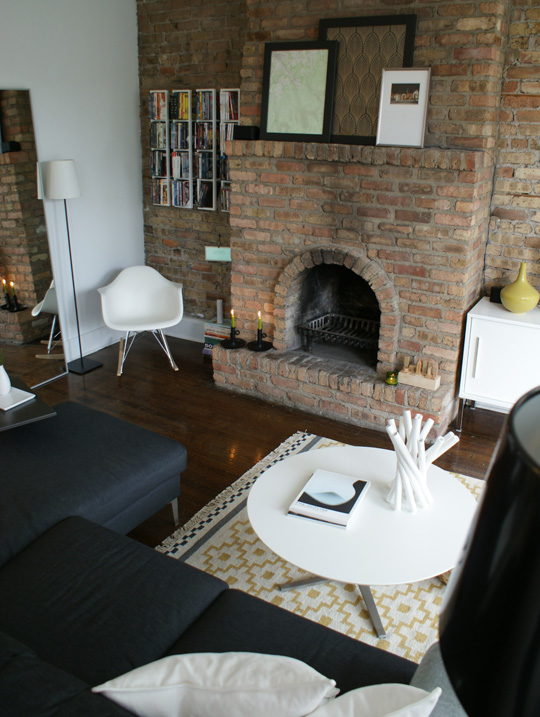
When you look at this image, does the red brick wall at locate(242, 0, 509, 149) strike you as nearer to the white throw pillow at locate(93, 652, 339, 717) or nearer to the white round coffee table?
the white round coffee table

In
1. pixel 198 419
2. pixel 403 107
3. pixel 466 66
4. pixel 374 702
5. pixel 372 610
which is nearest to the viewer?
pixel 374 702

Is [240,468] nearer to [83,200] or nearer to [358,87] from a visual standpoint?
[358,87]

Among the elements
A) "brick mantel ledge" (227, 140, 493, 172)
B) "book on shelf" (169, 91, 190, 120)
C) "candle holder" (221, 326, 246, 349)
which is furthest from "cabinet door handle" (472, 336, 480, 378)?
"book on shelf" (169, 91, 190, 120)

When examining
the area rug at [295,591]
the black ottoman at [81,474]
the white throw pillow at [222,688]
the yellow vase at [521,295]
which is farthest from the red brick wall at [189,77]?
the white throw pillow at [222,688]

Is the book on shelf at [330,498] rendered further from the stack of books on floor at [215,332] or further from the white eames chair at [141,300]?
the white eames chair at [141,300]

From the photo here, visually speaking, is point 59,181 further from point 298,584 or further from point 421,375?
point 298,584

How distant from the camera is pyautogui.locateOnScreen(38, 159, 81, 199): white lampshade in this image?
425cm

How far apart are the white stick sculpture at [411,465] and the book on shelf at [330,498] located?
14 cm

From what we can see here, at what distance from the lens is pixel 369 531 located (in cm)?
227

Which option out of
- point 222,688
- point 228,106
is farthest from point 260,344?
point 222,688

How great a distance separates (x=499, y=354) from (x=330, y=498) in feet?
5.53

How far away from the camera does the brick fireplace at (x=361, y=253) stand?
11.5ft

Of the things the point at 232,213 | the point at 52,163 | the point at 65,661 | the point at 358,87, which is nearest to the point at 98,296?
the point at 52,163

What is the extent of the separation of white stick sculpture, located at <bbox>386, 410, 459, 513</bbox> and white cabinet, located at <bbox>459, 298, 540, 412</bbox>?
125cm
